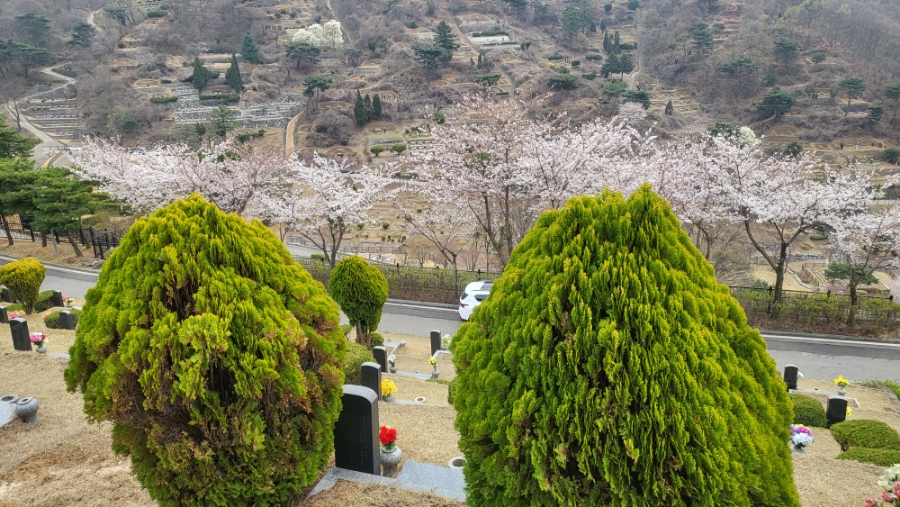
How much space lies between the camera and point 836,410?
8.66m

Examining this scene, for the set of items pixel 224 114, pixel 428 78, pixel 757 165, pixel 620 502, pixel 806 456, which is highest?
→ pixel 428 78

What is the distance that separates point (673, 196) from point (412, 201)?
34191 millimetres

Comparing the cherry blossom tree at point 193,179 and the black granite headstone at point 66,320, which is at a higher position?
the cherry blossom tree at point 193,179

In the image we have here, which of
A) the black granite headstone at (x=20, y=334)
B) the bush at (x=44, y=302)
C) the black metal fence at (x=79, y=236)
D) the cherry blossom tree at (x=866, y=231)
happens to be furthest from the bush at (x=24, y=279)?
the cherry blossom tree at (x=866, y=231)

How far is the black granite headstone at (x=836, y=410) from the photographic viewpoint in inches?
339

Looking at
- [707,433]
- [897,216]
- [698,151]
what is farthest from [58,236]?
[897,216]

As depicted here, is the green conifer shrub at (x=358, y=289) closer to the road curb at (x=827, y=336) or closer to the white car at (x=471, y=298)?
the white car at (x=471, y=298)

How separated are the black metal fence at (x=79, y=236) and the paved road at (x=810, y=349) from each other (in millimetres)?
4890

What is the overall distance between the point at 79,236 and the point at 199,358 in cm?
2515

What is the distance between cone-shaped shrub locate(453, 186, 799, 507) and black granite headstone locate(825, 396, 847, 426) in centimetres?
662

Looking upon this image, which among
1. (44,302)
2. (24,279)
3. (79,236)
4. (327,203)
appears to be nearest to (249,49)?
(79,236)

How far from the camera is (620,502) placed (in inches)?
123

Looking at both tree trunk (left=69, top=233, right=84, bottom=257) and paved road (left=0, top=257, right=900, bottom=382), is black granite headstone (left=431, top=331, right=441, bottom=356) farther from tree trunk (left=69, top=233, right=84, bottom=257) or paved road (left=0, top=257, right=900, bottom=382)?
tree trunk (left=69, top=233, right=84, bottom=257)

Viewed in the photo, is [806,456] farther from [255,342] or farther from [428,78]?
A: [428,78]
